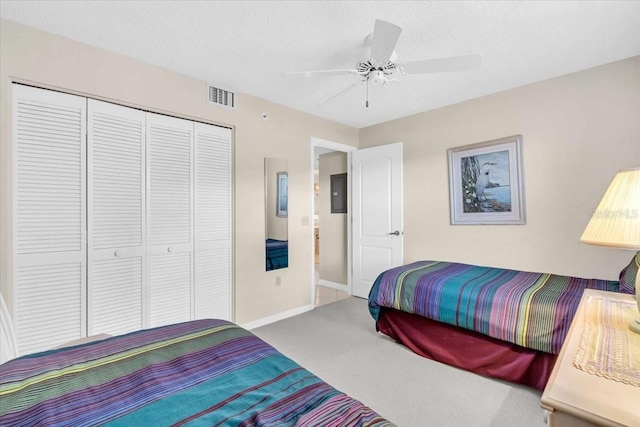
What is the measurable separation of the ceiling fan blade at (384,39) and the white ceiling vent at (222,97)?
169cm

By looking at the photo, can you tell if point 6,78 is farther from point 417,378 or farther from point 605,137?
point 605,137

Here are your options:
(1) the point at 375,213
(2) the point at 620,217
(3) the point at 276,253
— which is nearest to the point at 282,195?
(3) the point at 276,253

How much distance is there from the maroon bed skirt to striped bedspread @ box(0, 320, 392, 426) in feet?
5.80

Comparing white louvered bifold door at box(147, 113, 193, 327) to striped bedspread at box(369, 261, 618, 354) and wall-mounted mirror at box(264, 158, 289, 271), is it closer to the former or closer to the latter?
wall-mounted mirror at box(264, 158, 289, 271)

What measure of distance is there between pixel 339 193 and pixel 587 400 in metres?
4.24

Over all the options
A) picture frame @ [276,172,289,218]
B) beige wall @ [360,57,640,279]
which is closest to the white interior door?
beige wall @ [360,57,640,279]

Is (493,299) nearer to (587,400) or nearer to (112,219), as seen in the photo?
(587,400)

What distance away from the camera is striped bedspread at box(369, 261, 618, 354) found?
1941mm

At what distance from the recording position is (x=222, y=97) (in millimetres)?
3064

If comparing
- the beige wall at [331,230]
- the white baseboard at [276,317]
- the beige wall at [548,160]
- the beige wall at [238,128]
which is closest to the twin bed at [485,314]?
Answer: the beige wall at [548,160]

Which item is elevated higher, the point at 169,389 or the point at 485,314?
the point at 169,389

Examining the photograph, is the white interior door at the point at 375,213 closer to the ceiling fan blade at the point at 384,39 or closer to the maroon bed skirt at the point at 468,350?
the maroon bed skirt at the point at 468,350

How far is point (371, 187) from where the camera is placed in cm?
428

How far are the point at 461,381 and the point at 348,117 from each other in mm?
3227
